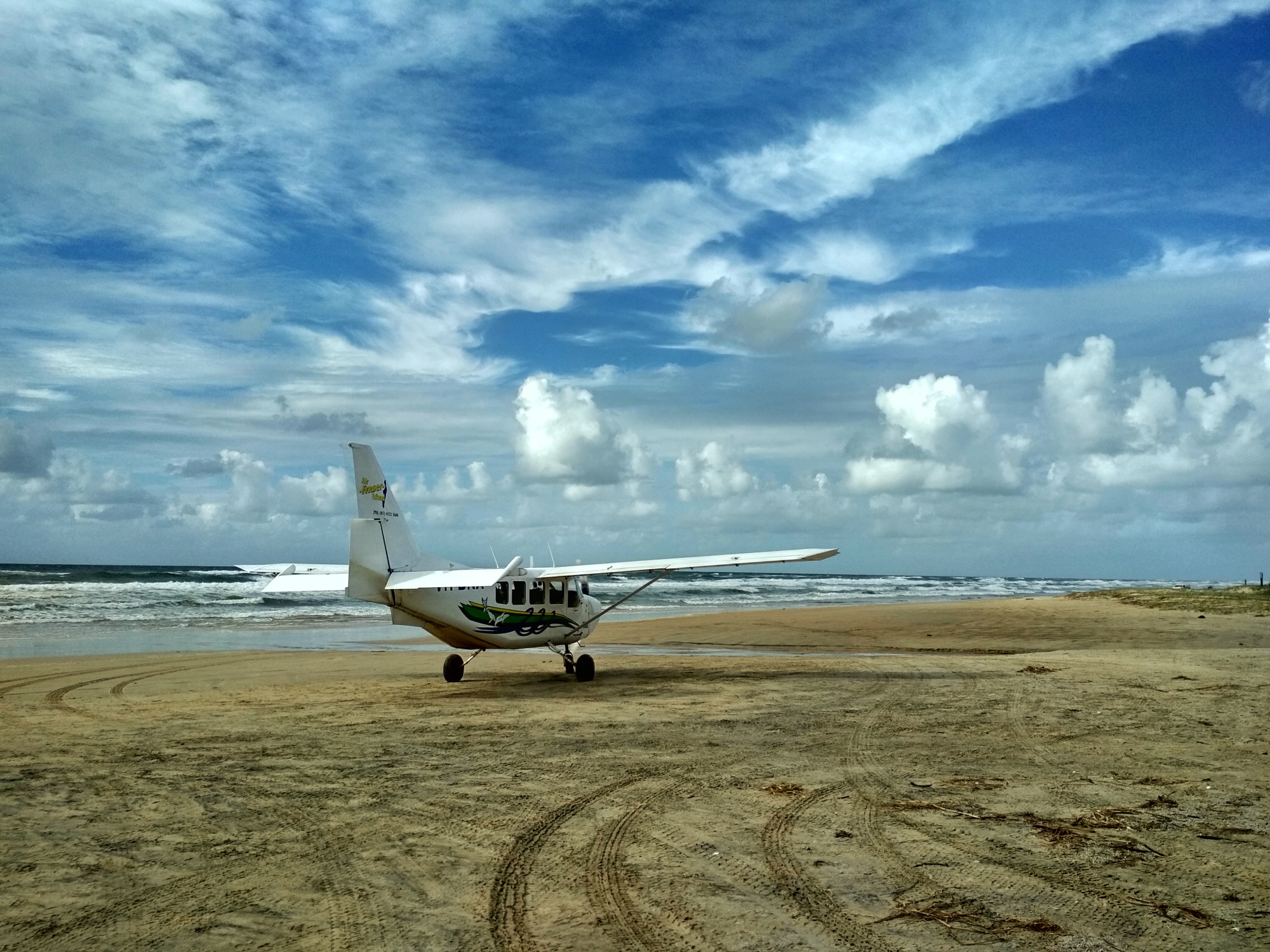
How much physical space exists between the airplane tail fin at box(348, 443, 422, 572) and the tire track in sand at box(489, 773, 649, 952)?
8.23 m

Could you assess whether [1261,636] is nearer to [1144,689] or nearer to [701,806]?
[1144,689]

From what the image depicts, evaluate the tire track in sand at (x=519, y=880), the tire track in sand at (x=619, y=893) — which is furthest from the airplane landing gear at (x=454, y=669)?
the tire track in sand at (x=619, y=893)

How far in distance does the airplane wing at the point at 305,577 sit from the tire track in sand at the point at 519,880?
9.08m

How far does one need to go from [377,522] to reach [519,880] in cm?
1026

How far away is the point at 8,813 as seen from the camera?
22.5ft

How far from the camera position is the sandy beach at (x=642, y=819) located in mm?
4855

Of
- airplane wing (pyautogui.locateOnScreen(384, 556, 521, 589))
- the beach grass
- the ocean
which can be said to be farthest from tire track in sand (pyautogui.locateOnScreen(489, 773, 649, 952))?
the beach grass

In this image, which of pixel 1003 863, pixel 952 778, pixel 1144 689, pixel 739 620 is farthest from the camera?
pixel 739 620

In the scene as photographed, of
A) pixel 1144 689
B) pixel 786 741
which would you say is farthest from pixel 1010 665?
pixel 786 741

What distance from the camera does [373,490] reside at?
15.1m

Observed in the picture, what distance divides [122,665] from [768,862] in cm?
1768

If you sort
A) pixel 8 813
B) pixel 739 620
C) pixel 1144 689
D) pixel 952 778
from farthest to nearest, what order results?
pixel 739 620, pixel 1144 689, pixel 952 778, pixel 8 813

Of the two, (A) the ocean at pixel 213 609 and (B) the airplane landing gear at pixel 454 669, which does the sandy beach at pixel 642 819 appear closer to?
(B) the airplane landing gear at pixel 454 669

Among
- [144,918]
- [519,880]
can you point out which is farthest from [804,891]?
[144,918]
